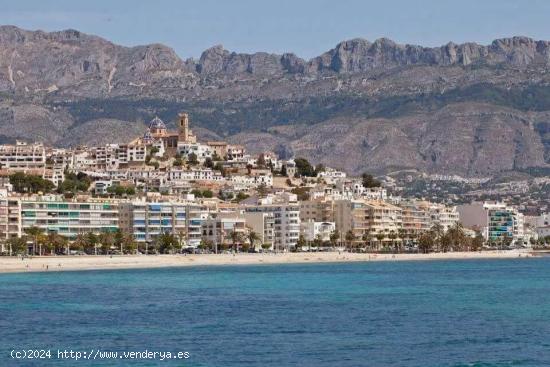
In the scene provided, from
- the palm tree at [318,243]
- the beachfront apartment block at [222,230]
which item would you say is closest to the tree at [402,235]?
the palm tree at [318,243]

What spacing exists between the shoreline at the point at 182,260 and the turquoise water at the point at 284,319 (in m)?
17.0

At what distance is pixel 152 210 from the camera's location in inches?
6545

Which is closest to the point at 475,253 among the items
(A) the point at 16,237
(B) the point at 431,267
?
(B) the point at 431,267

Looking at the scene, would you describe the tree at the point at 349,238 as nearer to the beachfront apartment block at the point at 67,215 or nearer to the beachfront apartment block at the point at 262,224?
the beachfront apartment block at the point at 262,224

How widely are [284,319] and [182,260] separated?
7697 cm

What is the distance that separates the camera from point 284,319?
7031 centimetres

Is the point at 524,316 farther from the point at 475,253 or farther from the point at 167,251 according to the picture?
the point at 475,253

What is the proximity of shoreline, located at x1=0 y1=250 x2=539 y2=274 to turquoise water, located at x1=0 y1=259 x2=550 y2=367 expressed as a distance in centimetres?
1698

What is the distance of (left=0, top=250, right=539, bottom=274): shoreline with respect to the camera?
129m

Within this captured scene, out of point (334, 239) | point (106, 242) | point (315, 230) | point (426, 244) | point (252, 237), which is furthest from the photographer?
point (426, 244)

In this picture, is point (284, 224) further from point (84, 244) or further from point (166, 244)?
point (84, 244)

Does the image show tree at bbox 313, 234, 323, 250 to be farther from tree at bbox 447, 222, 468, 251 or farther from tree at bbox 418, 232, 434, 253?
tree at bbox 447, 222, 468, 251

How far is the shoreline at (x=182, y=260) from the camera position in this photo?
12912cm

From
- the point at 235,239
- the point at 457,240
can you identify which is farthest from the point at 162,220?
the point at 457,240
